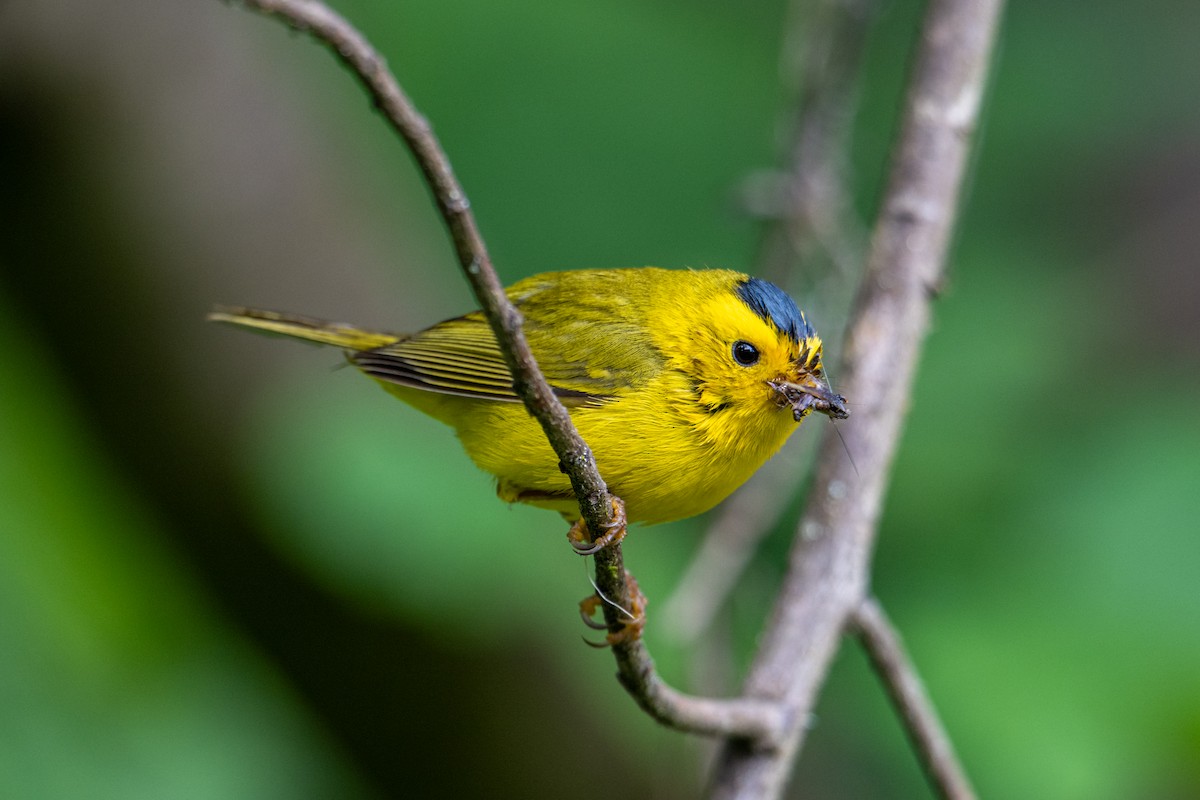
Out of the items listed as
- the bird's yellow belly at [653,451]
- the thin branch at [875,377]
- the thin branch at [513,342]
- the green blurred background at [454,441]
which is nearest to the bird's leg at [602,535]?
the thin branch at [513,342]

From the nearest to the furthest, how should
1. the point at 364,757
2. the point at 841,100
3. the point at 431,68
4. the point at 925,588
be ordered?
1. the point at 925,588
2. the point at 841,100
3. the point at 364,757
4. the point at 431,68

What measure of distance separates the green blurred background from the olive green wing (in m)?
0.91

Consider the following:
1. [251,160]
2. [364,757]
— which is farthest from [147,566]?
[251,160]

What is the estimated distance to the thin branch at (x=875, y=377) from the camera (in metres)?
3.01

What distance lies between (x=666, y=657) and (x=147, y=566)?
183cm

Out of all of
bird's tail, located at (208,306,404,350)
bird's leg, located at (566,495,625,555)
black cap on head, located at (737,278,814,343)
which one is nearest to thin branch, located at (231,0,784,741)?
bird's leg, located at (566,495,625,555)

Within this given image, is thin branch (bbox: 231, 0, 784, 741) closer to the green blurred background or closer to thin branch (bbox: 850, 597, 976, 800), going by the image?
thin branch (bbox: 850, 597, 976, 800)

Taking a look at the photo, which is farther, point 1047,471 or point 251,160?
point 251,160

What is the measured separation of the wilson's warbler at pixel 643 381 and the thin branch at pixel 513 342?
34 centimetres

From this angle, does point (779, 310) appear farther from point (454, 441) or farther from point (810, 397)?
point (454, 441)

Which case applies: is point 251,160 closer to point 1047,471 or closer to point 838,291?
point 838,291

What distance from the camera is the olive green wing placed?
2971 millimetres

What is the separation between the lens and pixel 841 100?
4668mm

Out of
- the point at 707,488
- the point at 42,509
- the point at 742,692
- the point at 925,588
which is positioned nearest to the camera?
the point at 707,488
